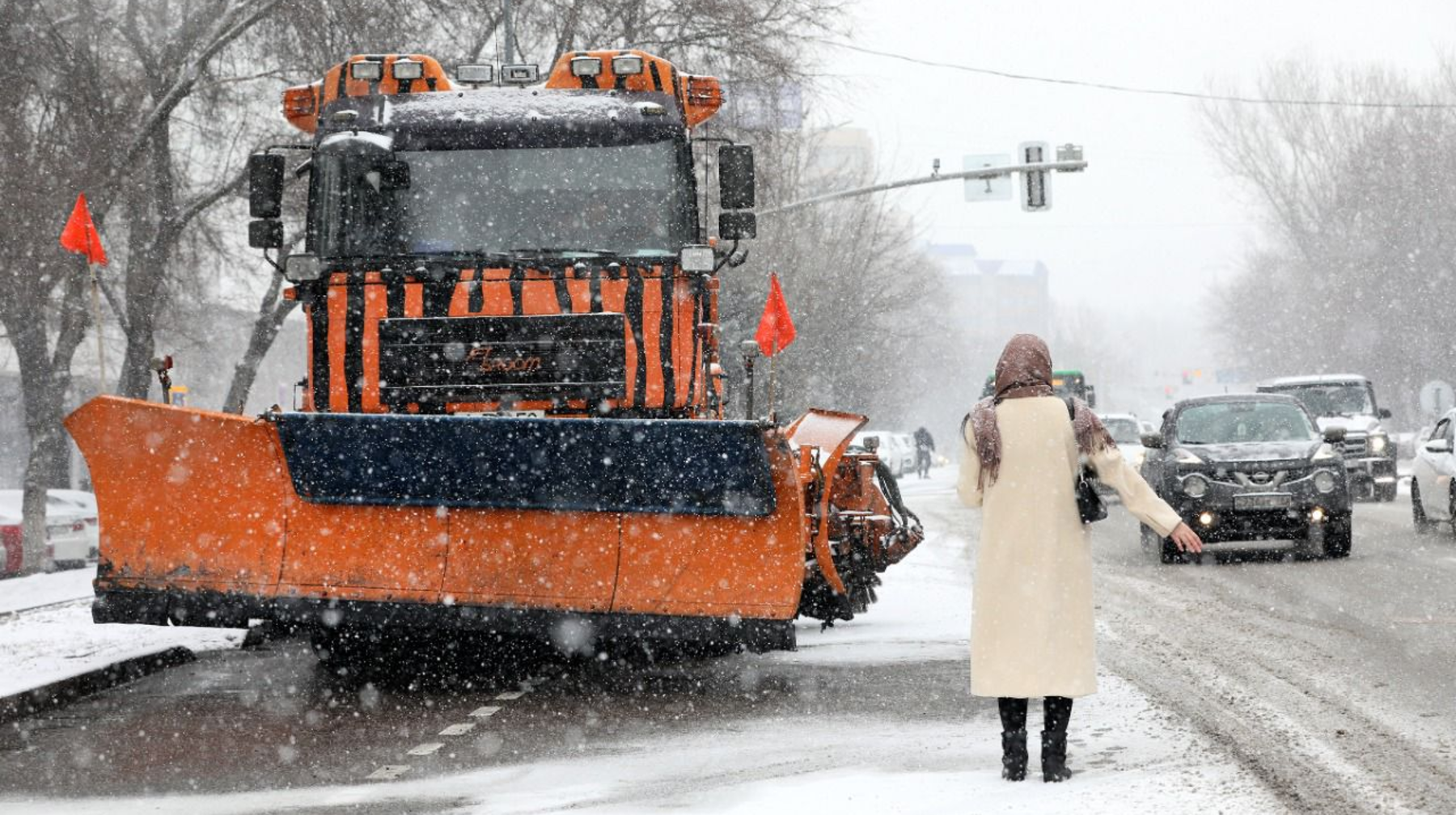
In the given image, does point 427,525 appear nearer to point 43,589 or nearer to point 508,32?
point 43,589

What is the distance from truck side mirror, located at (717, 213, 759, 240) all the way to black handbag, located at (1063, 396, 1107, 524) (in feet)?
16.4

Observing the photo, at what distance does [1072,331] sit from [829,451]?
16153 cm

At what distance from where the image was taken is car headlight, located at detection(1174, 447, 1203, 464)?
1752 cm

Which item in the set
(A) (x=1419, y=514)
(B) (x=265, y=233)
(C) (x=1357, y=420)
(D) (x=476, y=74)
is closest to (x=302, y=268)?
(B) (x=265, y=233)

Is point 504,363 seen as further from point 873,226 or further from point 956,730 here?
point 873,226

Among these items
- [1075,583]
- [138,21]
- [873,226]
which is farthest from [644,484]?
[873,226]

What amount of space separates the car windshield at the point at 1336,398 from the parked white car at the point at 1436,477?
9.18 metres

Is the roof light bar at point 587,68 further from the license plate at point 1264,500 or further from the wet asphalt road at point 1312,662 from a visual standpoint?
the license plate at point 1264,500

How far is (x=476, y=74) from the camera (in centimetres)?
1177

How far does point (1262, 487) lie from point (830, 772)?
11.4 m

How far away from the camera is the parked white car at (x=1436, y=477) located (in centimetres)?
1959

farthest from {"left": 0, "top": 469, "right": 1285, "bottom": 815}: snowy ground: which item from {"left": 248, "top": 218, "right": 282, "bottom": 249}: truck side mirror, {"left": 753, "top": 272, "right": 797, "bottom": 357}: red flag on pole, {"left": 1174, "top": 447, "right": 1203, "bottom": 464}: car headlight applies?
{"left": 753, "top": 272, "right": 797, "bottom": 357}: red flag on pole

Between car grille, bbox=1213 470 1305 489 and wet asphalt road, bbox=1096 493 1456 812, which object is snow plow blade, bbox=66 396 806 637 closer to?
wet asphalt road, bbox=1096 493 1456 812

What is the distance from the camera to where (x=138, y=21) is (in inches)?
995
